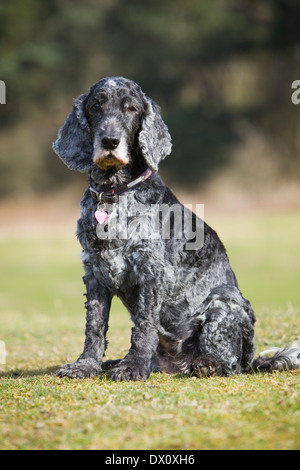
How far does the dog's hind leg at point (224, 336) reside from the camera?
617cm

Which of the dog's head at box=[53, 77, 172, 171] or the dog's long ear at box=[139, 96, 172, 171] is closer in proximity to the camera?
the dog's head at box=[53, 77, 172, 171]

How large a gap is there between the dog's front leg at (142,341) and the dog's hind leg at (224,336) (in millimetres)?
485

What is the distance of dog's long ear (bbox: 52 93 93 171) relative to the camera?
652 cm

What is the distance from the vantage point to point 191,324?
646cm

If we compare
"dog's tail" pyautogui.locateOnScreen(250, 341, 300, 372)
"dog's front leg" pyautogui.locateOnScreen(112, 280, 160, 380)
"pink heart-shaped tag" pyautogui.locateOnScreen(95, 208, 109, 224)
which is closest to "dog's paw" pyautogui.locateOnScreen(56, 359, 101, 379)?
"dog's front leg" pyautogui.locateOnScreen(112, 280, 160, 380)

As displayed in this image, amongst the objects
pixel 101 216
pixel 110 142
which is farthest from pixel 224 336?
pixel 110 142

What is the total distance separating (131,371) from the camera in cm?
582

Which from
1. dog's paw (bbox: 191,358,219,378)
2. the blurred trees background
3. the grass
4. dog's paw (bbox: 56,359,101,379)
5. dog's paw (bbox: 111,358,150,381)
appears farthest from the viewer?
the blurred trees background

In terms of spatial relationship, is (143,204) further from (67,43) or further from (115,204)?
(67,43)

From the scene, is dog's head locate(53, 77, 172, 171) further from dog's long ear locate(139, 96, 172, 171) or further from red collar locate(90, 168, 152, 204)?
red collar locate(90, 168, 152, 204)

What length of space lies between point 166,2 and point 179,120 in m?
9.39

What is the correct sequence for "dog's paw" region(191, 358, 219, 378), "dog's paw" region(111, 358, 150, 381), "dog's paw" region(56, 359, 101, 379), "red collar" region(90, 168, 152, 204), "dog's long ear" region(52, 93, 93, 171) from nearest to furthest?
1. "dog's paw" region(111, 358, 150, 381)
2. "dog's paw" region(56, 359, 101, 379)
3. "dog's paw" region(191, 358, 219, 378)
4. "red collar" region(90, 168, 152, 204)
5. "dog's long ear" region(52, 93, 93, 171)

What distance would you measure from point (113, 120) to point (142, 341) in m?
2.09

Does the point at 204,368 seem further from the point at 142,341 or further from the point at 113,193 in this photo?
the point at 113,193
